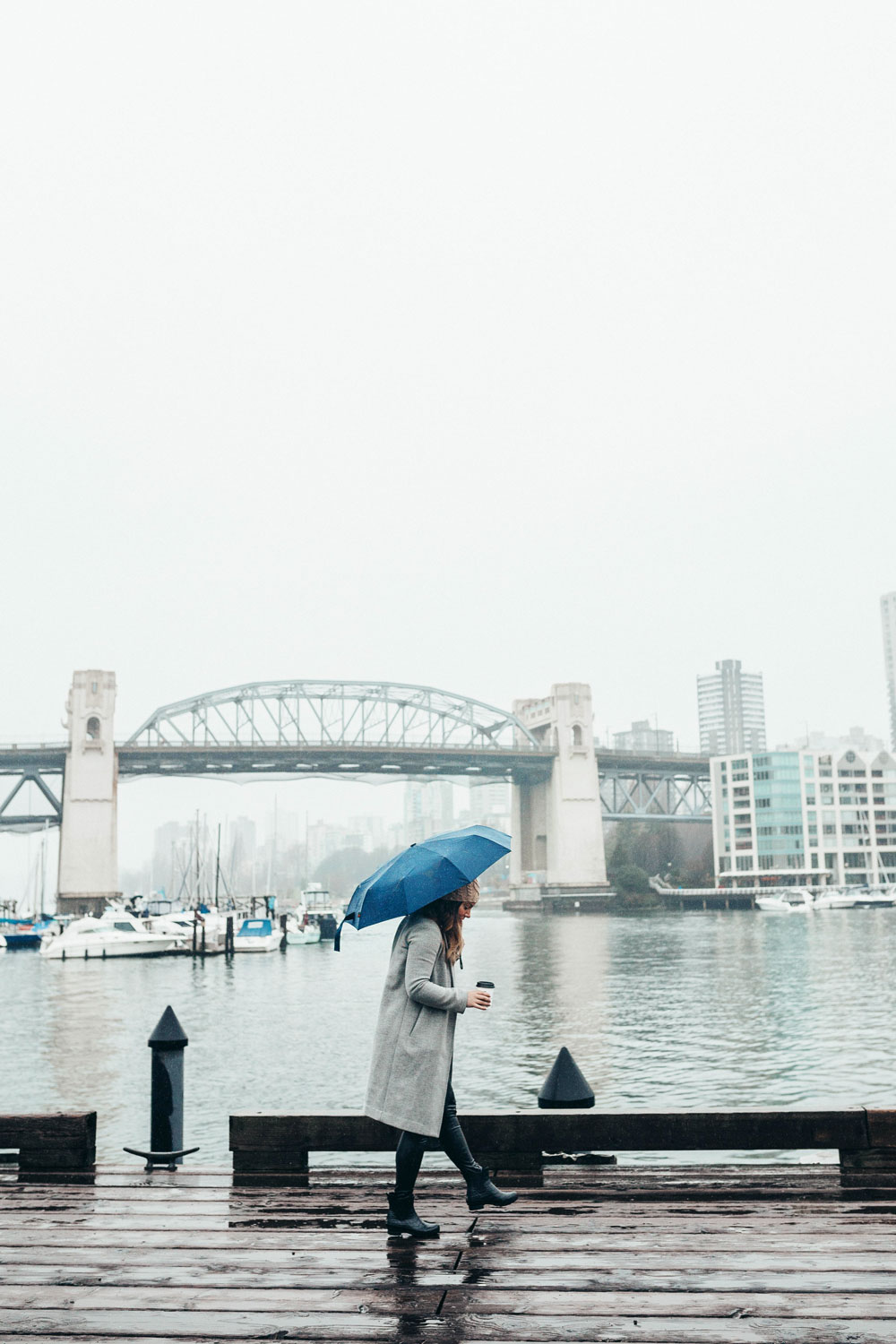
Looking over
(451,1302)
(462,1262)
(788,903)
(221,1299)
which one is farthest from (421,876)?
(788,903)

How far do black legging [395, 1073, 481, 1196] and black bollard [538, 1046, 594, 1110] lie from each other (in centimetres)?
121

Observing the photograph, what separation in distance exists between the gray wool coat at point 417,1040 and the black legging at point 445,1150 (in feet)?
0.31

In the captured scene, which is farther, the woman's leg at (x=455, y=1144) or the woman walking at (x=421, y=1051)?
the woman's leg at (x=455, y=1144)

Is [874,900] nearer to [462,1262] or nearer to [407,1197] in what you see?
[407,1197]

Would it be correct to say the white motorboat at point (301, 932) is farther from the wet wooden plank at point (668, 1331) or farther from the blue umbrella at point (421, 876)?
the wet wooden plank at point (668, 1331)

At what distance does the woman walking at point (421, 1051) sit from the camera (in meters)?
5.61

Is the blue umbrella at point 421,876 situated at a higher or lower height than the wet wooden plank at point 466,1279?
higher

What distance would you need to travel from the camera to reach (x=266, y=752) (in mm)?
113500

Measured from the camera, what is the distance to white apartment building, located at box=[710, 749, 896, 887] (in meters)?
143

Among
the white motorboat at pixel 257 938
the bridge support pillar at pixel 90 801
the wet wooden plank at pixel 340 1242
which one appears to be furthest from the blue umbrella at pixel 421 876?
the bridge support pillar at pixel 90 801

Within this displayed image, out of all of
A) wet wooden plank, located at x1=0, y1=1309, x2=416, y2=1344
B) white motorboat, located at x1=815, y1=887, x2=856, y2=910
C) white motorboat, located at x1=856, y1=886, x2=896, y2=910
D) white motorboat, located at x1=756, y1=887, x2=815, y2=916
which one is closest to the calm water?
wet wooden plank, located at x1=0, y1=1309, x2=416, y2=1344

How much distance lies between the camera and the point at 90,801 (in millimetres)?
106250

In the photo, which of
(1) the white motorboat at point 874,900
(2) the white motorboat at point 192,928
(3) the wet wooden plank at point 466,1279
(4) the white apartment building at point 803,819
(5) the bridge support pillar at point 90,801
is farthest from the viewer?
(4) the white apartment building at point 803,819

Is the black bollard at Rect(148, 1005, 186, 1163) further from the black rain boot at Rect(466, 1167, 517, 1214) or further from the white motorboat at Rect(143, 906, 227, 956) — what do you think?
the white motorboat at Rect(143, 906, 227, 956)
